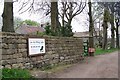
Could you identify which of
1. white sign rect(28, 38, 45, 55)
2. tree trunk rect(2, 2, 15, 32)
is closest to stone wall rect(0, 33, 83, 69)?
white sign rect(28, 38, 45, 55)

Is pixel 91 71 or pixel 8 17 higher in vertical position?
pixel 8 17

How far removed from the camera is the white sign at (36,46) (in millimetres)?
11756

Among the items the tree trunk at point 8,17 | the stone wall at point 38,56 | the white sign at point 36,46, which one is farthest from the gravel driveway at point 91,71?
the tree trunk at point 8,17

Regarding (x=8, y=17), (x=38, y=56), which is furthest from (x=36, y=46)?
(x=8, y=17)

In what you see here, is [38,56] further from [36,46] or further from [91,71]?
[91,71]

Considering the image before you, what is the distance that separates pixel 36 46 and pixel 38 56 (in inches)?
20.6

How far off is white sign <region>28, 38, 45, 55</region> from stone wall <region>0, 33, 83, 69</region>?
0.23 m

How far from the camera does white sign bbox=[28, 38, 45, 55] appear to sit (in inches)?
463

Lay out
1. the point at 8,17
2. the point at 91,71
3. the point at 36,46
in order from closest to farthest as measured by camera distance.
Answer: the point at 36,46 < the point at 91,71 < the point at 8,17

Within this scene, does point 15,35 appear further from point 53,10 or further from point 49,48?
point 53,10

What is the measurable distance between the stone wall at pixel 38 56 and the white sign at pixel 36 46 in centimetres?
23

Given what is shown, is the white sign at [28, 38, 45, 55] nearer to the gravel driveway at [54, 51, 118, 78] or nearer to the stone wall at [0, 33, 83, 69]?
the stone wall at [0, 33, 83, 69]

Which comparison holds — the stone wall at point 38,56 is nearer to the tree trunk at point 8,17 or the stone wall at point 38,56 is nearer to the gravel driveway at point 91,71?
the gravel driveway at point 91,71

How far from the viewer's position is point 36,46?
1226 centimetres
